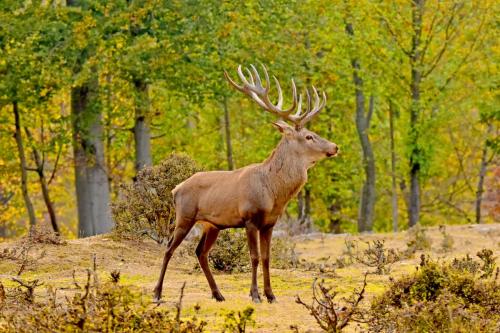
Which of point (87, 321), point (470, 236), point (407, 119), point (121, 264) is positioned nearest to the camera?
point (87, 321)

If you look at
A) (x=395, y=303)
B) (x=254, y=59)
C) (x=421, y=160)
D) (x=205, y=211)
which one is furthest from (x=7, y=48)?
(x=395, y=303)

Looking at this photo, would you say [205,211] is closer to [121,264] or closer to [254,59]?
[121,264]

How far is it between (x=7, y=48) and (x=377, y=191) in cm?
1672

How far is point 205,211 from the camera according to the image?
11.8m

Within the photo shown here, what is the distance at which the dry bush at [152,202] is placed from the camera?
16.1 metres

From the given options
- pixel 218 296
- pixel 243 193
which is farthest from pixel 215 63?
pixel 218 296

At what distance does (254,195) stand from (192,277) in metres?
3.03

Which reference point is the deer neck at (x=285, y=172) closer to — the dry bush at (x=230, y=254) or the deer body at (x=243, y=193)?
the deer body at (x=243, y=193)

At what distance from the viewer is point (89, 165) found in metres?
26.2

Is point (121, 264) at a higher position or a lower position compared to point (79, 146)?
lower

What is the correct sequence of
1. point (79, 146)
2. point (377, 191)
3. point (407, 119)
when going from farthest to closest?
point (377, 191)
point (407, 119)
point (79, 146)

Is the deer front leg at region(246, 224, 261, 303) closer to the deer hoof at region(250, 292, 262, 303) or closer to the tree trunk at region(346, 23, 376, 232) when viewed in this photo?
the deer hoof at region(250, 292, 262, 303)

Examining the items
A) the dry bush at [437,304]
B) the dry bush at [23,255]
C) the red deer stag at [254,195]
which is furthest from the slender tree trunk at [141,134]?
the dry bush at [437,304]

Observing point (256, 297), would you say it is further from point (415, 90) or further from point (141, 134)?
point (415, 90)
